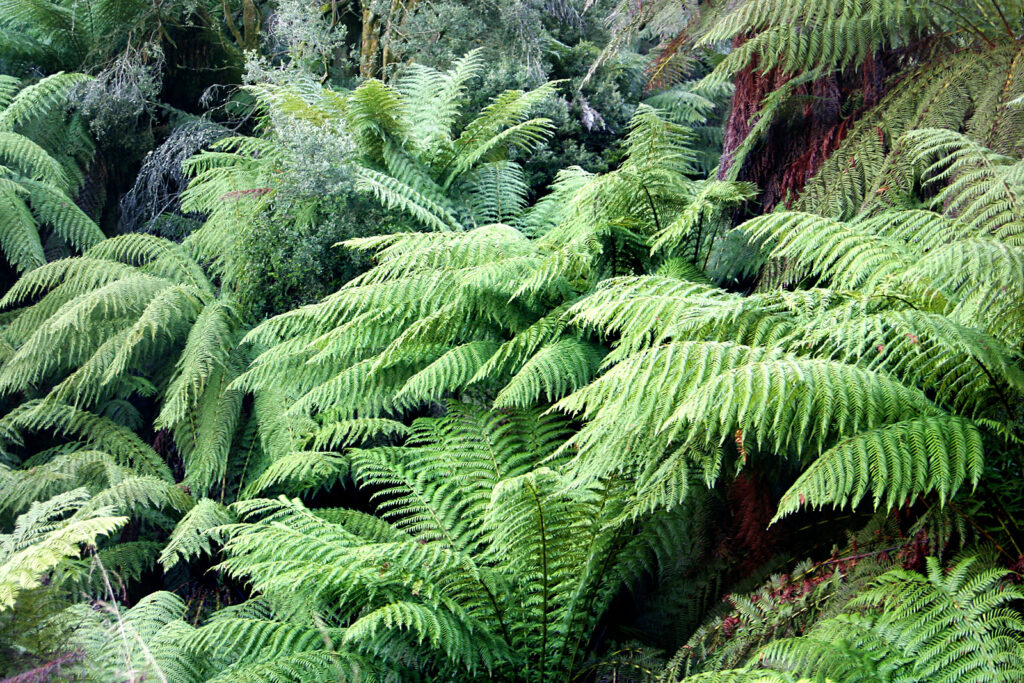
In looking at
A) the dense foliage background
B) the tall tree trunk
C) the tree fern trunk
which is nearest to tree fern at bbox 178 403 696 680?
the dense foliage background

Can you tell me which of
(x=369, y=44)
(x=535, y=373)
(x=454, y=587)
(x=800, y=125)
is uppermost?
(x=369, y=44)

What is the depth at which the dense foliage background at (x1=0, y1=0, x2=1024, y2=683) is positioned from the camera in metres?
1.79

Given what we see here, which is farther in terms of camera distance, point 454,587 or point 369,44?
point 369,44

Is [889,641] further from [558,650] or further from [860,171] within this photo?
[860,171]

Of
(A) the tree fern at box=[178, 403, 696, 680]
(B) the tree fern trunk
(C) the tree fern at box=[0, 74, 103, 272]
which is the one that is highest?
(B) the tree fern trunk

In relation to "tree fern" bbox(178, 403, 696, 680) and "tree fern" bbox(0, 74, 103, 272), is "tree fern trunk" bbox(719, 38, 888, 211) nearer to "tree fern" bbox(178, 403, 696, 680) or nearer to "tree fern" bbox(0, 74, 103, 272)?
"tree fern" bbox(178, 403, 696, 680)

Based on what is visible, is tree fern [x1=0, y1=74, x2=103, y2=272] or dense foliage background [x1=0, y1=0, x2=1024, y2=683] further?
tree fern [x1=0, y1=74, x2=103, y2=272]

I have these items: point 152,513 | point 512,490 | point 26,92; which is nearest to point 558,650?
point 512,490

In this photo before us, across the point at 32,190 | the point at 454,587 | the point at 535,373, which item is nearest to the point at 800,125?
the point at 535,373

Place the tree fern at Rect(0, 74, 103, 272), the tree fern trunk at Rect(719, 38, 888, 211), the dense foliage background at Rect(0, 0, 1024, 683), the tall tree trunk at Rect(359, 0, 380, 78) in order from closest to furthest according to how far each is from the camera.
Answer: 1. the dense foliage background at Rect(0, 0, 1024, 683)
2. the tree fern trunk at Rect(719, 38, 888, 211)
3. the tree fern at Rect(0, 74, 103, 272)
4. the tall tree trunk at Rect(359, 0, 380, 78)

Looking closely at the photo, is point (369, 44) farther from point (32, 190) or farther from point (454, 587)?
point (454, 587)

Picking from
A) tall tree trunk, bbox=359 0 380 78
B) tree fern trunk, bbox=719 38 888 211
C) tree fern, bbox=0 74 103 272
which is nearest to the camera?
tree fern trunk, bbox=719 38 888 211

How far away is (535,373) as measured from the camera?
243 centimetres

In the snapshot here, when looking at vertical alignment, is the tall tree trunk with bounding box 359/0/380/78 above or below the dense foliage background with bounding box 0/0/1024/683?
above
